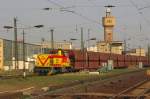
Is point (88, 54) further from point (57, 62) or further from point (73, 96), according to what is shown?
point (73, 96)

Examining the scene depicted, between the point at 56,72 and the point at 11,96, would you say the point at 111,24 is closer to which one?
the point at 56,72

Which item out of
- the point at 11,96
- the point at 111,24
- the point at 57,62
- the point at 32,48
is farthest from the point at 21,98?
the point at 111,24

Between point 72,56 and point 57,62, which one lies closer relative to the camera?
point 57,62

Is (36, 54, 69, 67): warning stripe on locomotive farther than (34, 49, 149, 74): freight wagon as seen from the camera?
No

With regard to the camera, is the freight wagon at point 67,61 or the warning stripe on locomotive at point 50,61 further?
the freight wagon at point 67,61

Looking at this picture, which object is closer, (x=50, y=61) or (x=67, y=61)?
(x=50, y=61)

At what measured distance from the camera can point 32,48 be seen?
14562 cm

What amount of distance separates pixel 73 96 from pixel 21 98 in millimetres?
2852

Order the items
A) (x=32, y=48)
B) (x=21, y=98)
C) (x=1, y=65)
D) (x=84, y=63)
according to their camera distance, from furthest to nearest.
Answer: (x=32, y=48), (x=1, y=65), (x=84, y=63), (x=21, y=98)

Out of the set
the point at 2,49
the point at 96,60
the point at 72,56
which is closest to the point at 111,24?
the point at 2,49

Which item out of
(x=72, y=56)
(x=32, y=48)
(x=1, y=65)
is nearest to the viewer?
(x=72, y=56)

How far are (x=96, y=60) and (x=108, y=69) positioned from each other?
4.96 m

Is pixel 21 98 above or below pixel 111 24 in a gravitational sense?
below

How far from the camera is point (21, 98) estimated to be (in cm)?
2184
